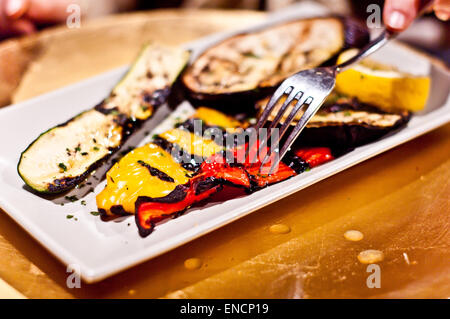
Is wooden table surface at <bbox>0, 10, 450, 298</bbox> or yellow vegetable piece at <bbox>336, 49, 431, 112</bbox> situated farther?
yellow vegetable piece at <bbox>336, 49, 431, 112</bbox>

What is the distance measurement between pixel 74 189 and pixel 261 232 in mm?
834

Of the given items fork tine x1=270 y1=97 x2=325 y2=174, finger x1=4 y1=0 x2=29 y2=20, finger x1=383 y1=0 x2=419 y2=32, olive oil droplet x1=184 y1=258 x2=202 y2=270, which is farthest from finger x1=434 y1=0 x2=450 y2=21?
finger x1=4 y1=0 x2=29 y2=20

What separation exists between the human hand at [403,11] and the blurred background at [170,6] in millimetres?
1316

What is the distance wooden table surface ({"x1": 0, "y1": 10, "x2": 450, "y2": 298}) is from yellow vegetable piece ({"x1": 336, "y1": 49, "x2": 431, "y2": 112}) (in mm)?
228

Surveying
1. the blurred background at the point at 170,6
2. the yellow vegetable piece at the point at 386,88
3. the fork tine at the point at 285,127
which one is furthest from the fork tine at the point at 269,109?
the blurred background at the point at 170,6

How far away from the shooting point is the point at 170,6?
5.48 m

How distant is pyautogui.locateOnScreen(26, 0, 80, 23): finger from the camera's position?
407cm

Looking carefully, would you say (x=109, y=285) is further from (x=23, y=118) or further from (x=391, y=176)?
(x=391, y=176)

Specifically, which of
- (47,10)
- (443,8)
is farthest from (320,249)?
(47,10)

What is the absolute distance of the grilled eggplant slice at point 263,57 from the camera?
102 inches

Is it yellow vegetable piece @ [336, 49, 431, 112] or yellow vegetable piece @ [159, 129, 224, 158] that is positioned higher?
yellow vegetable piece @ [336, 49, 431, 112]

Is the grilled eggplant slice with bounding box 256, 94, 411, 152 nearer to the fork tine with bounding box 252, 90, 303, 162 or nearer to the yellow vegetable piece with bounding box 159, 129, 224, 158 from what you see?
the fork tine with bounding box 252, 90, 303, 162

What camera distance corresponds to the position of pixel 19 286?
5.93 ft
